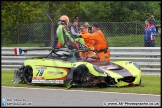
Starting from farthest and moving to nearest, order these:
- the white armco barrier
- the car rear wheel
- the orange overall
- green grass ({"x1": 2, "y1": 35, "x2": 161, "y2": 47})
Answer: green grass ({"x1": 2, "y1": 35, "x2": 161, "y2": 47}), the white armco barrier, the orange overall, the car rear wheel

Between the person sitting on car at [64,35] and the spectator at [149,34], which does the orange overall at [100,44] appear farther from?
the spectator at [149,34]

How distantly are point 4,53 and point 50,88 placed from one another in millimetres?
6945

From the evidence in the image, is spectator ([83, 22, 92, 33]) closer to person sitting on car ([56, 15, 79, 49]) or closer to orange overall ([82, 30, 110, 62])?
orange overall ([82, 30, 110, 62])

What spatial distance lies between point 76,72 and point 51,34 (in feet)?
21.1

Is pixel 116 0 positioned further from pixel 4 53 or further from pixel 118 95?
pixel 118 95

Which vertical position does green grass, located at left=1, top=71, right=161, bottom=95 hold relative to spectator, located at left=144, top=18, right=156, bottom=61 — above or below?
below

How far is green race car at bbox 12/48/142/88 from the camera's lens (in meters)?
13.2

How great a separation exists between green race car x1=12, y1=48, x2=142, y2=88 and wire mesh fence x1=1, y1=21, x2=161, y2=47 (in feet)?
8.96

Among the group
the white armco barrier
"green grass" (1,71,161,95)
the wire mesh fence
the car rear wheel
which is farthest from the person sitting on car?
the white armco barrier

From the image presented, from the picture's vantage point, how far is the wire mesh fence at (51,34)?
58.8ft

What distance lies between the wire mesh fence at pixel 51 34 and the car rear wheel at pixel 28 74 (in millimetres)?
2605

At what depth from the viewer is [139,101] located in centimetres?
1051

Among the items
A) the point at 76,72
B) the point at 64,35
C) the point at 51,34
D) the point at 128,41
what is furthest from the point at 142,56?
the point at 76,72

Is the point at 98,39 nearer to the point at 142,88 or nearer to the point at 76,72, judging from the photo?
the point at 76,72
